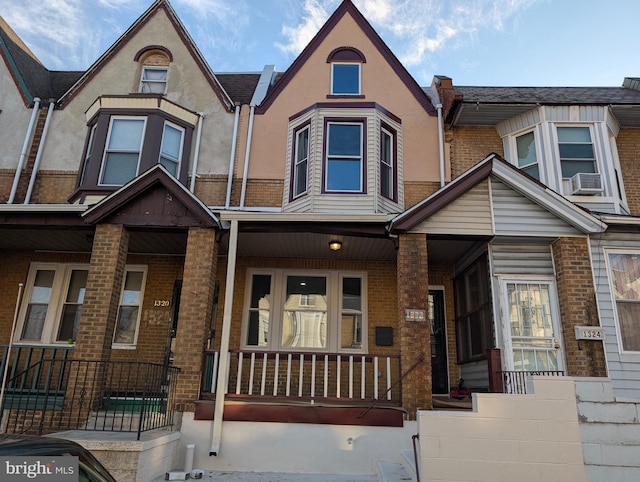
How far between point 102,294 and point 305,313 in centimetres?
407

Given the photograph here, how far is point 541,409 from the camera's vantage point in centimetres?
521

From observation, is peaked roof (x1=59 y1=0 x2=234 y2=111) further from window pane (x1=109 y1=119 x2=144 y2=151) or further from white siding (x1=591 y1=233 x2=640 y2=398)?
white siding (x1=591 y1=233 x2=640 y2=398)

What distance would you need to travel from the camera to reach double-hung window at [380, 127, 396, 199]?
33.8ft

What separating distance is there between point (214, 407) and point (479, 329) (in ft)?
15.7

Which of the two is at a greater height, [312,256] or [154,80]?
[154,80]

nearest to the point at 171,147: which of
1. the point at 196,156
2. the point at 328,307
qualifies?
the point at 196,156

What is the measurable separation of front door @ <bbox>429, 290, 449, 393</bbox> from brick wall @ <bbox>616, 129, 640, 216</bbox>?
15.1 ft

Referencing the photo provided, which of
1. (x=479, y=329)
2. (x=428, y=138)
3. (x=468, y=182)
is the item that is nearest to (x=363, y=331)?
(x=479, y=329)

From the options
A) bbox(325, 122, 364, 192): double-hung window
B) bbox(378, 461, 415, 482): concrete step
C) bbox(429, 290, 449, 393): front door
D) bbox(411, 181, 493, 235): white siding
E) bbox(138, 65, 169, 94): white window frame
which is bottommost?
bbox(378, 461, 415, 482): concrete step

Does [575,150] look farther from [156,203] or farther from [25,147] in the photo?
[25,147]

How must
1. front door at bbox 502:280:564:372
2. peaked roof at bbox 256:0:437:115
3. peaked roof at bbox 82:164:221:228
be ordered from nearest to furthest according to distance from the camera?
front door at bbox 502:280:564:372 → peaked roof at bbox 82:164:221:228 → peaked roof at bbox 256:0:437:115

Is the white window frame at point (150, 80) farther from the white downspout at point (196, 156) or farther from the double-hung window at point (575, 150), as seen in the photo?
the double-hung window at point (575, 150)

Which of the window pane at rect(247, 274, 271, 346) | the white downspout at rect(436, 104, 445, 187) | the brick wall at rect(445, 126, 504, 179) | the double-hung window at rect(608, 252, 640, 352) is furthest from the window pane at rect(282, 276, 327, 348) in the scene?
the double-hung window at rect(608, 252, 640, 352)

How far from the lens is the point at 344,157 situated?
10219 millimetres
